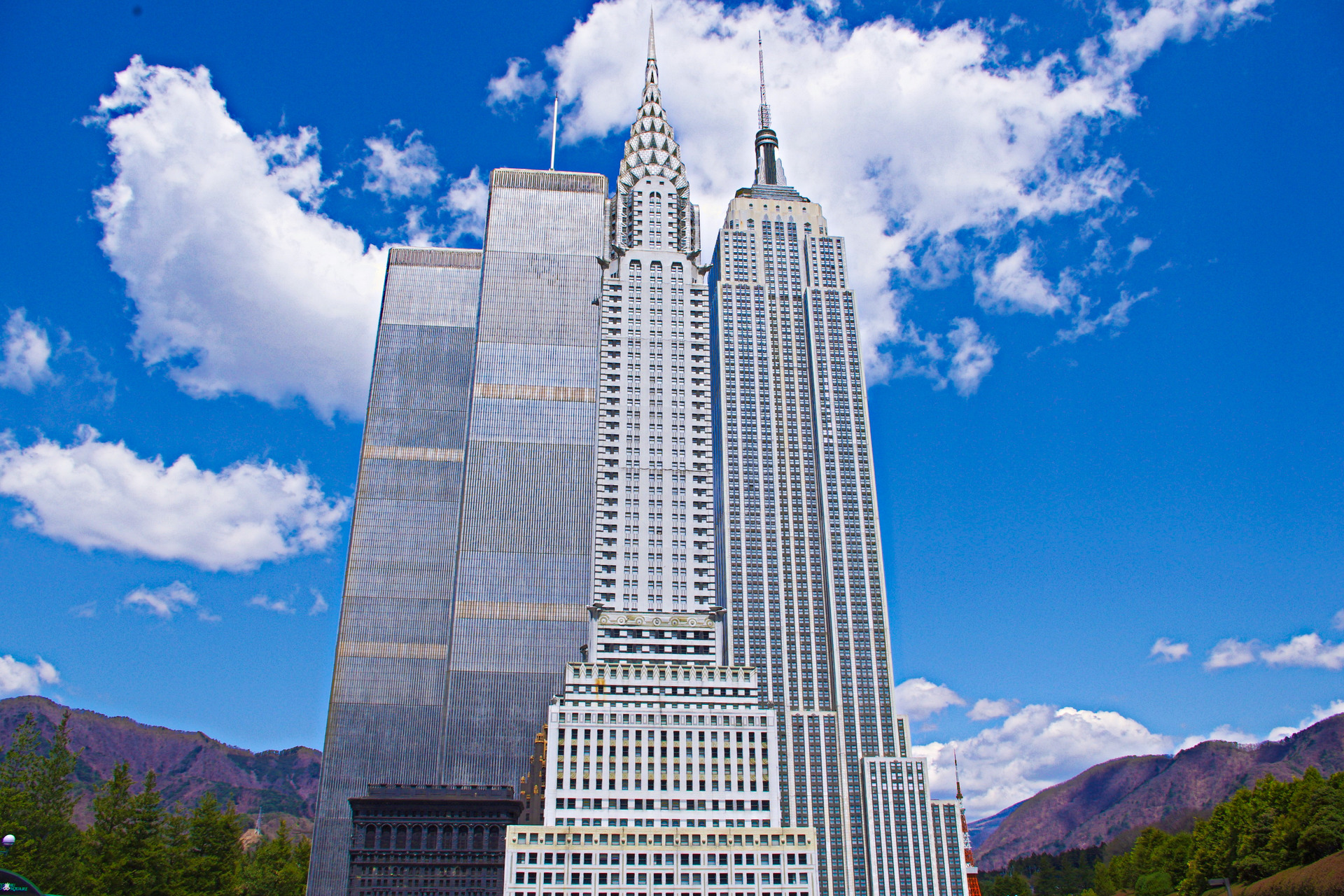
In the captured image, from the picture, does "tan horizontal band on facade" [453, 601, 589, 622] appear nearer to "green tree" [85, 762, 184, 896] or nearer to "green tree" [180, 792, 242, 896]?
"green tree" [180, 792, 242, 896]

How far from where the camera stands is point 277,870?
16875 centimetres

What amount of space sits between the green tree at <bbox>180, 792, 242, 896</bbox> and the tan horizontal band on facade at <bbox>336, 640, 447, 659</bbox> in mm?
40573

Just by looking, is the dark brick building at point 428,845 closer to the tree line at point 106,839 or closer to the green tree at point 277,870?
the green tree at point 277,870

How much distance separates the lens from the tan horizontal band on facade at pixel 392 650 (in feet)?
613

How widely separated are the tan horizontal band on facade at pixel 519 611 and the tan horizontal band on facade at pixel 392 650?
8609 millimetres

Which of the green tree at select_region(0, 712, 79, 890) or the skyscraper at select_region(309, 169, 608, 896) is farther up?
the skyscraper at select_region(309, 169, 608, 896)

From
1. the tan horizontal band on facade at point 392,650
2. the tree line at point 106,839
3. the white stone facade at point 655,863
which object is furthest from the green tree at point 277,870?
the white stone facade at point 655,863

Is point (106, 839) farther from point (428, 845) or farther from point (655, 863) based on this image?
point (655, 863)

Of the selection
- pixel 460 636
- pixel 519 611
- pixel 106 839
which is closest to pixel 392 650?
pixel 460 636

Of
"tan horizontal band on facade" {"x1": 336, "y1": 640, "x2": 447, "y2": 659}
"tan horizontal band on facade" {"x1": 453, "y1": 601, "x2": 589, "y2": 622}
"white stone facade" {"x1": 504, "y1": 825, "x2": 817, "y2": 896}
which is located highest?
"tan horizontal band on facade" {"x1": 453, "y1": 601, "x2": 589, "y2": 622}

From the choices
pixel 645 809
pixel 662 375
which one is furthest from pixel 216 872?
pixel 662 375

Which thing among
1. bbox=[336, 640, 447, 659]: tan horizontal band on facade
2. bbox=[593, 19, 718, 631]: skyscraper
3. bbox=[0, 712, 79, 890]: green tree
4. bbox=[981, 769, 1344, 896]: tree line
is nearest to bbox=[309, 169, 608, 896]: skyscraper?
bbox=[336, 640, 447, 659]: tan horizontal band on facade

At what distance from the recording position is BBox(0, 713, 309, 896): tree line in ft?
371

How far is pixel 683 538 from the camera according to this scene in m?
174
